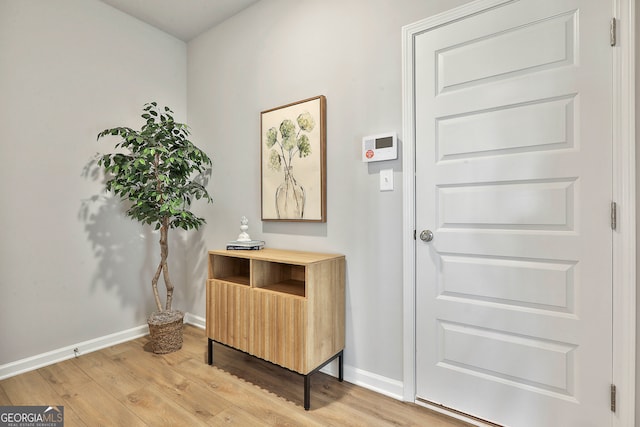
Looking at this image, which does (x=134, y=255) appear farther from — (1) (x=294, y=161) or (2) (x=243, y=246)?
(1) (x=294, y=161)

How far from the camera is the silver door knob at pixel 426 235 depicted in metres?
1.70

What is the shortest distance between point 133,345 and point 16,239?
1140 mm

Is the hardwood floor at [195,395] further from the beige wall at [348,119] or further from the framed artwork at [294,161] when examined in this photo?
the framed artwork at [294,161]

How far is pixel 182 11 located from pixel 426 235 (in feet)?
8.81

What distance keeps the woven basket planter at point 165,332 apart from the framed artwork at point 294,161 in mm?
1074

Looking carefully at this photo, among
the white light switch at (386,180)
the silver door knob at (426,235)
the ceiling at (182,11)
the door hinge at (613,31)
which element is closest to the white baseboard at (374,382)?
the silver door knob at (426,235)

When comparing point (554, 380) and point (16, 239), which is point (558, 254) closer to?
point (554, 380)

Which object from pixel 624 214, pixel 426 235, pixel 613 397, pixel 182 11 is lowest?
pixel 613 397

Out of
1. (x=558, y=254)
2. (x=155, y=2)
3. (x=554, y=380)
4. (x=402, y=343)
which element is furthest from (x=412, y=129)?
(x=155, y=2)

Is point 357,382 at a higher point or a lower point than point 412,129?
lower

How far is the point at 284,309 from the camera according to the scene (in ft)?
5.88

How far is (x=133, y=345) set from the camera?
256 centimetres

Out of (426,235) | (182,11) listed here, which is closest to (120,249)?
(182,11)

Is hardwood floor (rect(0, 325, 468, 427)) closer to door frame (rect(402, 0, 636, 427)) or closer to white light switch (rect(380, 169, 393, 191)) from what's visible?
door frame (rect(402, 0, 636, 427))
